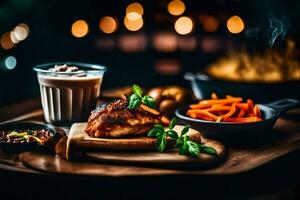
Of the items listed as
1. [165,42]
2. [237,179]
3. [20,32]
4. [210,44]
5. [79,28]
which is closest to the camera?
[237,179]

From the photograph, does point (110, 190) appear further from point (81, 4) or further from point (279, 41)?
point (81, 4)

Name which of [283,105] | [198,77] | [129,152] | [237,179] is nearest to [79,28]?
[198,77]

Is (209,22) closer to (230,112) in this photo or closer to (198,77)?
(198,77)

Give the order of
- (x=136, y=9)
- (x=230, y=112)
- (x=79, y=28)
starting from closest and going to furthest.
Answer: (x=230, y=112) < (x=79, y=28) < (x=136, y=9)

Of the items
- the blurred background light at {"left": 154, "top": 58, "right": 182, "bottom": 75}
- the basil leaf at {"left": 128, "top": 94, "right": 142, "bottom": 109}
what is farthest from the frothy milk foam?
the blurred background light at {"left": 154, "top": 58, "right": 182, "bottom": 75}

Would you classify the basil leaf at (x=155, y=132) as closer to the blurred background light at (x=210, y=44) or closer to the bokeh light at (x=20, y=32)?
the bokeh light at (x=20, y=32)

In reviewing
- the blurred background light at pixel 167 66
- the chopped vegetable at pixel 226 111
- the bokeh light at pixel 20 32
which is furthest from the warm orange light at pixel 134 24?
the chopped vegetable at pixel 226 111

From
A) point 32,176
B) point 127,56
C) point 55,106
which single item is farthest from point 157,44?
point 32,176

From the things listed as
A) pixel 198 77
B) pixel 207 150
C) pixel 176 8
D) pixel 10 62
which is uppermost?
pixel 176 8
